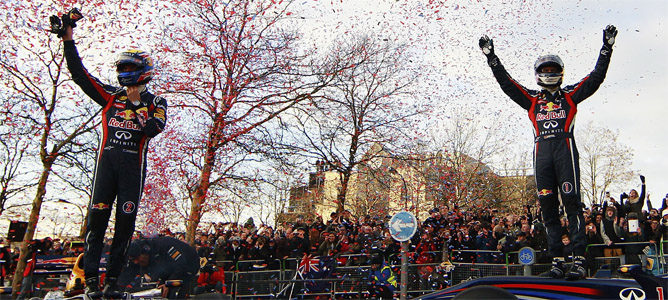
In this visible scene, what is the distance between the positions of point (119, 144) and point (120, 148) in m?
0.05

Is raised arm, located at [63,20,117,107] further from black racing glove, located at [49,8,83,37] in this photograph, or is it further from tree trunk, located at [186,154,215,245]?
tree trunk, located at [186,154,215,245]

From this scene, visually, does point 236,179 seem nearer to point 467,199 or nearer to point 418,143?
point 418,143

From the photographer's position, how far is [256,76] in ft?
67.8

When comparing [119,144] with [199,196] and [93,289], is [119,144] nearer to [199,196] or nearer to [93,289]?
[93,289]

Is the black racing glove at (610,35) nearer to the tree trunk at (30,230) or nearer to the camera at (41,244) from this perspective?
the camera at (41,244)

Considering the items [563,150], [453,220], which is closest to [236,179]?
[453,220]

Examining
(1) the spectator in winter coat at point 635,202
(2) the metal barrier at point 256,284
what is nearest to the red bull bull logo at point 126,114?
(2) the metal barrier at point 256,284

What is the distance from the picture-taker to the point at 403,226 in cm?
1024

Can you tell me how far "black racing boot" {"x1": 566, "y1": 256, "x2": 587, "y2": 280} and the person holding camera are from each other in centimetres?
479

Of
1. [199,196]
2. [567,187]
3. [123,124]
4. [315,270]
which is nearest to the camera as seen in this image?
[567,187]

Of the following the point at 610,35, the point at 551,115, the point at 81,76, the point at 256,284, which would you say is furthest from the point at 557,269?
the point at 256,284

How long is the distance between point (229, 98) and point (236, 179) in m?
3.03

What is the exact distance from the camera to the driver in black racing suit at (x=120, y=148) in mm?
6504

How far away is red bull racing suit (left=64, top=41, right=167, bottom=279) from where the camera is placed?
6.50 metres
